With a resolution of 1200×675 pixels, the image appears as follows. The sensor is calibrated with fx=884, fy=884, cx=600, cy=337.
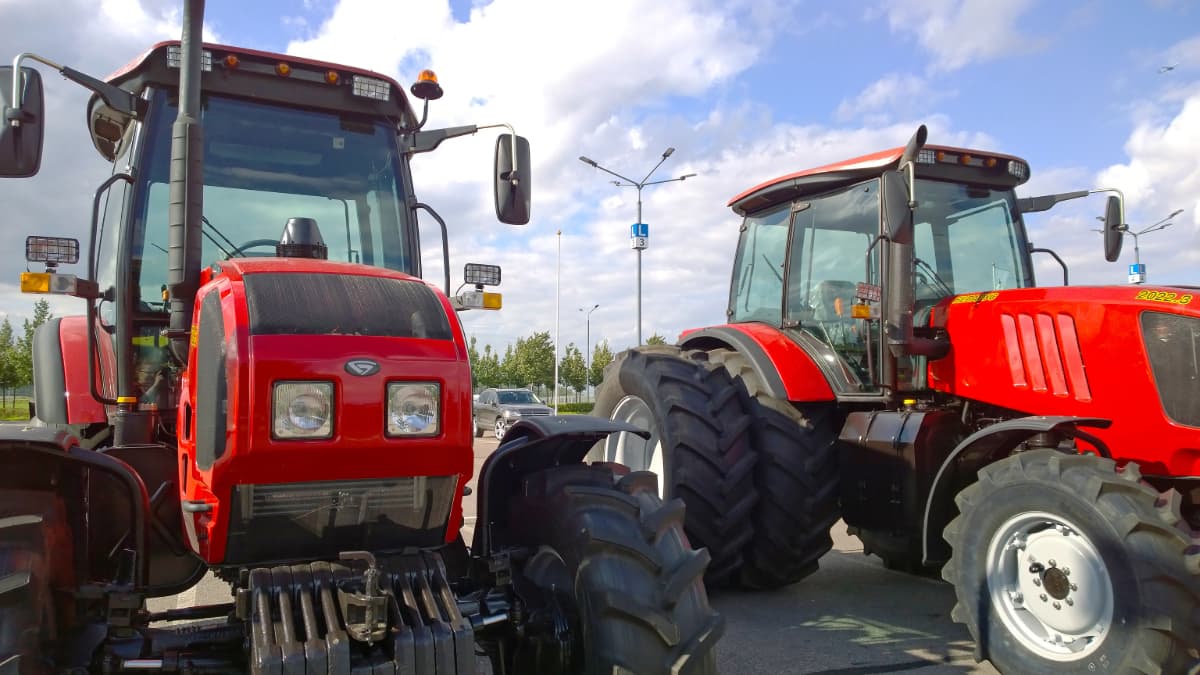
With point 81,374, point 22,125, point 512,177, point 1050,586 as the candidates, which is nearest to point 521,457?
point 512,177

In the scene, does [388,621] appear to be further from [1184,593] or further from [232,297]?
[1184,593]

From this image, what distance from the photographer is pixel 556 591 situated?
305 centimetres

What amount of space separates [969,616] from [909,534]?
3.56ft

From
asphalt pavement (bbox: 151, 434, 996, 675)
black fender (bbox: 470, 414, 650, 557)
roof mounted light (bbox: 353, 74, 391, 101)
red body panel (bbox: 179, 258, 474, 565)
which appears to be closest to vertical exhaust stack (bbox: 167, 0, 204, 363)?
red body panel (bbox: 179, 258, 474, 565)

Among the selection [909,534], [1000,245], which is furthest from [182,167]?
[1000,245]

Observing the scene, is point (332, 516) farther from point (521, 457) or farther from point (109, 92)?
point (109, 92)

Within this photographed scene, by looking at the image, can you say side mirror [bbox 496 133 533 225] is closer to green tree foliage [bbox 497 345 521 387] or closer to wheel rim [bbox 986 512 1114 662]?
wheel rim [bbox 986 512 1114 662]

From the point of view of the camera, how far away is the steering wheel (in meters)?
3.87

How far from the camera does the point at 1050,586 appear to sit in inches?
150

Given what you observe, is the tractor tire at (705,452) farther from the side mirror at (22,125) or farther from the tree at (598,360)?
the tree at (598,360)

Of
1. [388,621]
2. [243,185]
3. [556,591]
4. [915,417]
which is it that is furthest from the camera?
[915,417]

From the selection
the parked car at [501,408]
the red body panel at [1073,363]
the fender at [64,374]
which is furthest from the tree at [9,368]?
the red body panel at [1073,363]

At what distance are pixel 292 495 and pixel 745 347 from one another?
12.7 feet

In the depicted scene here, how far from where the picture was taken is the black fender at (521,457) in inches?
131
